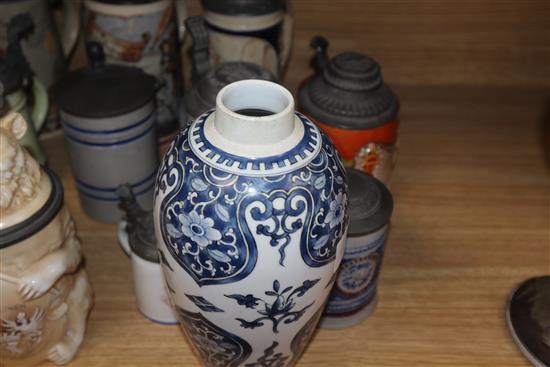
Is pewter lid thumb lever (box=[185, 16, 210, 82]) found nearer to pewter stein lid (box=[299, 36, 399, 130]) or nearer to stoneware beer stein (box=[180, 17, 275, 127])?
stoneware beer stein (box=[180, 17, 275, 127])

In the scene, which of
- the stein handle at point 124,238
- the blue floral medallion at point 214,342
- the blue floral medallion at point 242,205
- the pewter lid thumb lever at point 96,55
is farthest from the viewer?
the pewter lid thumb lever at point 96,55

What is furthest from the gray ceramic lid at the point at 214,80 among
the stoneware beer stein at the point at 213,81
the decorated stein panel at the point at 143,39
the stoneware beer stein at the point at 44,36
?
the stoneware beer stein at the point at 44,36

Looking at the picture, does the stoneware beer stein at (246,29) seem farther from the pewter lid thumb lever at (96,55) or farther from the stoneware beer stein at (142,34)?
the pewter lid thumb lever at (96,55)

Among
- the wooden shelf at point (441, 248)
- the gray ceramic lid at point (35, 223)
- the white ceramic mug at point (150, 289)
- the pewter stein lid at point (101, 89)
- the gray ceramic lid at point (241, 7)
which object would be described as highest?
the gray ceramic lid at point (241, 7)

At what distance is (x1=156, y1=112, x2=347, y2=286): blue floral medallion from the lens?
0.62m

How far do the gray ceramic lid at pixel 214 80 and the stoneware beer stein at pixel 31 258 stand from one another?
0.87 feet

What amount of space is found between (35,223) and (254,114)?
28 cm

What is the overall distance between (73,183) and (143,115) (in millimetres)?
257

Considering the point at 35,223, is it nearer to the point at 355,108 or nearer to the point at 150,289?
the point at 150,289

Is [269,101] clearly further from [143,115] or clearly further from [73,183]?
[73,183]

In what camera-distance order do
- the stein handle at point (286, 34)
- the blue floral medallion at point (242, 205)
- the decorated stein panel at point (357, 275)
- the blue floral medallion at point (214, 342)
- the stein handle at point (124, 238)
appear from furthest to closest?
the stein handle at point (286, 34) → the stein handle at point (124, 238) → the decorated stein panel at point (357, 275) → the blue floral medallion at point (214, 342) → the blue floral medallion at point (242, 205)

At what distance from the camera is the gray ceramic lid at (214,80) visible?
38.0 inches

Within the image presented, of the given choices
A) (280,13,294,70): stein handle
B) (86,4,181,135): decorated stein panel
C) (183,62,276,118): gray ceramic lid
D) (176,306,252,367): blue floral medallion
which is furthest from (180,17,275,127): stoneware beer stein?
(176,306,252,367): blue floral medallion

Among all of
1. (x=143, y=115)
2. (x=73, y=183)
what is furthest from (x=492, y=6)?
(x=73, y=183)
